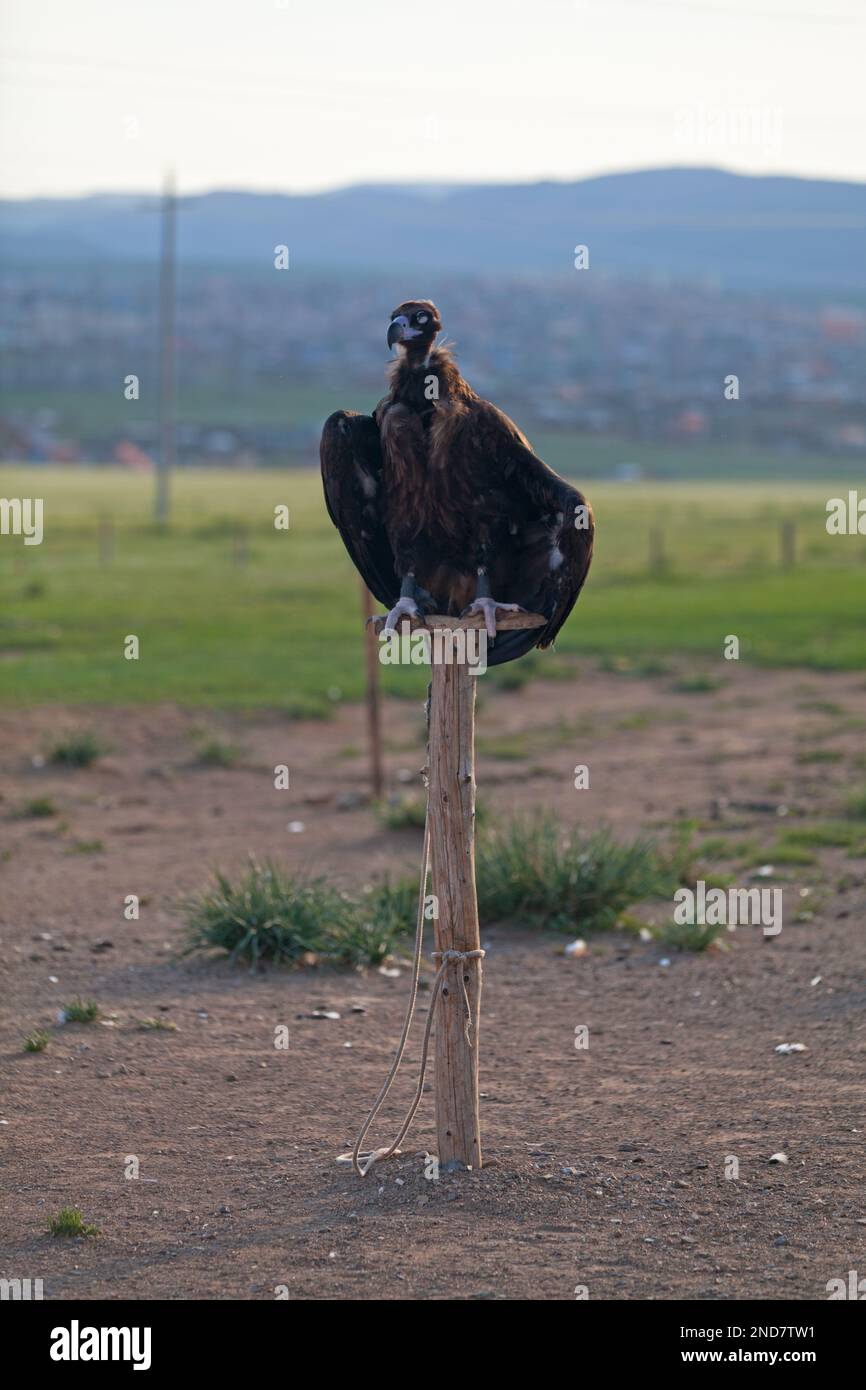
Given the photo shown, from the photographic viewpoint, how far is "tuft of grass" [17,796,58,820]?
12789mm

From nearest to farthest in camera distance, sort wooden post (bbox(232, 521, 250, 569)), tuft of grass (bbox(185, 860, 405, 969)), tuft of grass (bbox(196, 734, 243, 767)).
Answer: tuft of grass (bbox(185, 860, 405, 969)), tuft of grass (bbox(196, 734, 243, 767)), wooden post (bbox(232, 521, 250, 569))

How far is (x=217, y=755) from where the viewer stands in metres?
14.9

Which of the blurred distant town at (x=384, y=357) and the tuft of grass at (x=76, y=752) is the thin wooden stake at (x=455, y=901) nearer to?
the tuft of grass at (x=76, y=752)

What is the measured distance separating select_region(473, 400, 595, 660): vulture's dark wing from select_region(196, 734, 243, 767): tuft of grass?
29.6 ft

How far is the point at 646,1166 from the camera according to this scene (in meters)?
6.14

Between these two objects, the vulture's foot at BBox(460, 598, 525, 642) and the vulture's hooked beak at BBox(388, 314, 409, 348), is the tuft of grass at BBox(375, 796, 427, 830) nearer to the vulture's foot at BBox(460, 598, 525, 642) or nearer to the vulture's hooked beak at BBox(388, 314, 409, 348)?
the vulture's foot at BBox(460, 598, 525, 642)

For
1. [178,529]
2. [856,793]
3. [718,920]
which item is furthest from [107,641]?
[178,529]

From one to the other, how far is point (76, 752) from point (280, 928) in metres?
6.19

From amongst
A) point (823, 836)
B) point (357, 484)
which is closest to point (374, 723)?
point (823, 836)

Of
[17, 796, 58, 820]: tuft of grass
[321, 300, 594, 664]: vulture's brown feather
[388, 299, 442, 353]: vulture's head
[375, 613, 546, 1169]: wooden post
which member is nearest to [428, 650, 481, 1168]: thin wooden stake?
[375, 613, 546, 1169]: wooden post

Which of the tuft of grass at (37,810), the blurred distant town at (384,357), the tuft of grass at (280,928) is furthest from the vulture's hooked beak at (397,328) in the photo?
the blurred distant town at (384,357)

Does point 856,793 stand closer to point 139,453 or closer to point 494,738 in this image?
point 494,738

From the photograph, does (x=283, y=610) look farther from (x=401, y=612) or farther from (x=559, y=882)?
(x=401, y=612)

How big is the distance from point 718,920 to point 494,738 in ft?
21.3
